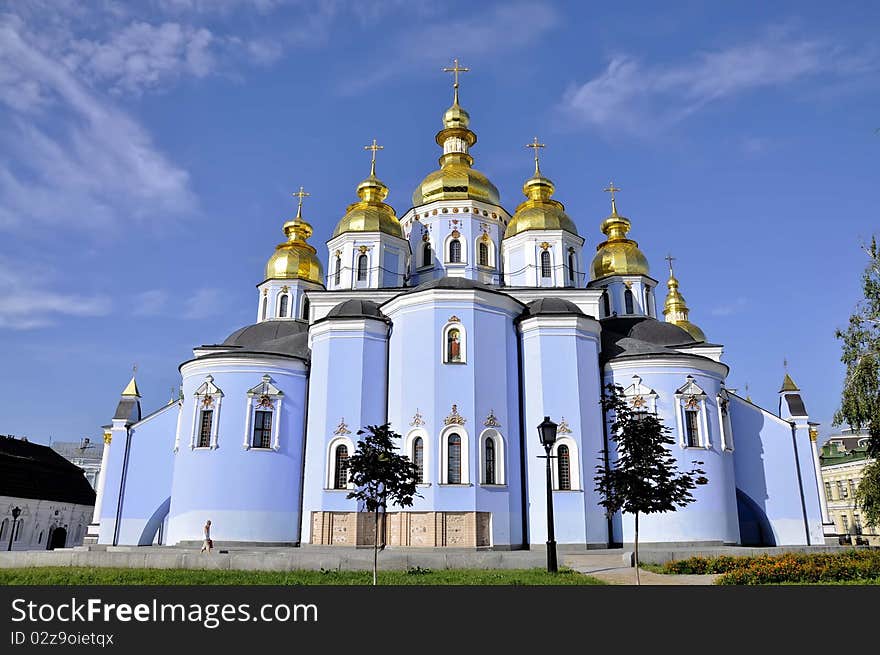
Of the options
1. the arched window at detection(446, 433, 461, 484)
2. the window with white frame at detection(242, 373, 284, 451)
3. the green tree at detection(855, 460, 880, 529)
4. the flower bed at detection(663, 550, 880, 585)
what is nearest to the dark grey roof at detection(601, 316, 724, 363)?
the arched window at detection(446, 433, 461, 484)

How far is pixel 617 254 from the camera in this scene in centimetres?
3609

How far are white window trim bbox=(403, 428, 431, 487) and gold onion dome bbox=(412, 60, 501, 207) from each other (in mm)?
13316

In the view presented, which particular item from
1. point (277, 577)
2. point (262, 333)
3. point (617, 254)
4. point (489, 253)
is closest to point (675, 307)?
point (617, 254)

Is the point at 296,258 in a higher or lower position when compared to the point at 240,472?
higher

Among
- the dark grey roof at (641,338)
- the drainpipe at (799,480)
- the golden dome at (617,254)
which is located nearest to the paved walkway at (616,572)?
the dark grey roof at (641,338)

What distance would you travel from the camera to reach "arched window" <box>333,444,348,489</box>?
2289 centimetres

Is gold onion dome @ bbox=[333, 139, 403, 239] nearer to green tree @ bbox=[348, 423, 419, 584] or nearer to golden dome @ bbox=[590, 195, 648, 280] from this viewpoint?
Answer: golden dome @ bbox=[590, 195, 648, 280]

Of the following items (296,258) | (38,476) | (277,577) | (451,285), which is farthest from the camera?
(38,476)

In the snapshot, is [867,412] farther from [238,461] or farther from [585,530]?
[238,461]

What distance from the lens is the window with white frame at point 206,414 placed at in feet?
80.3

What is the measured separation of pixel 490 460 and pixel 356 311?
7.37m

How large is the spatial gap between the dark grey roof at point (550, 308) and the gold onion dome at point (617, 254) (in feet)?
38.1

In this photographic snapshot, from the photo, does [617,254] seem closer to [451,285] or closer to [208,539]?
[451,285]
